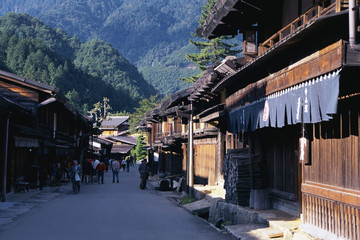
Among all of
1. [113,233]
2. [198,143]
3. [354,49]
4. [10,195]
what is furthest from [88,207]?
[354,49]

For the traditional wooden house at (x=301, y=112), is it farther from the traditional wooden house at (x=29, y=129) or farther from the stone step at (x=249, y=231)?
the traditional wooden house at (x=29, y=129)

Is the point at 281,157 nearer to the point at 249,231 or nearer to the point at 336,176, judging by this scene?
the point at 249,231

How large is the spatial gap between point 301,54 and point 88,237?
21.7 ft

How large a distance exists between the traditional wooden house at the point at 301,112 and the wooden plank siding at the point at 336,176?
0.02m

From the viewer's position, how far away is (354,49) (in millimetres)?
7566

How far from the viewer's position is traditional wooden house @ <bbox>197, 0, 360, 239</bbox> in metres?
8.37

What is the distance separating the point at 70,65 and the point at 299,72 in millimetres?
119305

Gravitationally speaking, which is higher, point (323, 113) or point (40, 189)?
point (323, 113)

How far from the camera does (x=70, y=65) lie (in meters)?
124

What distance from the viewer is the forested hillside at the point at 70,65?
114m

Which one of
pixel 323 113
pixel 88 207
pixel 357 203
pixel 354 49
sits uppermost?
pixel 354 49

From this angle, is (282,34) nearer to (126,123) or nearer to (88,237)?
(88,237)

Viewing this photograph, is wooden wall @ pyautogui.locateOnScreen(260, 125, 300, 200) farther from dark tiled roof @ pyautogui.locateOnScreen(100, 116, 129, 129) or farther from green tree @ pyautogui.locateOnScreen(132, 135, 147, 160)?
dark tiled roof @ pyautogui.locateOnScreen(100, 116, 129, 129)

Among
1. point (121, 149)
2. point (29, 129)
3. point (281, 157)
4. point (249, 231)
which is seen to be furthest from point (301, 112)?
point (121, 149)
